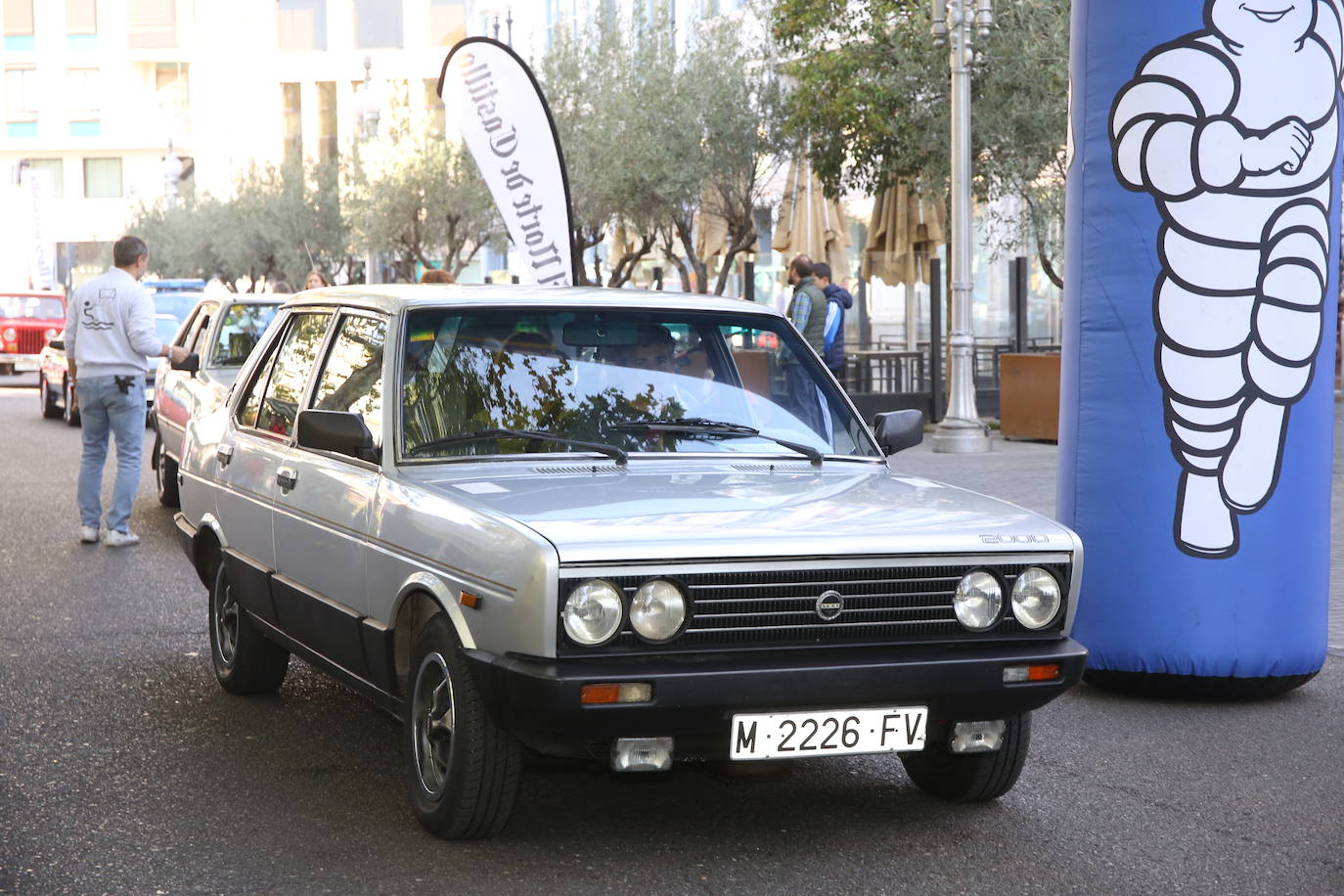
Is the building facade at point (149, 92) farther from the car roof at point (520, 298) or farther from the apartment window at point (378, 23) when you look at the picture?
the car roof at point (520, 298)

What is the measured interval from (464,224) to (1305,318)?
122 ft

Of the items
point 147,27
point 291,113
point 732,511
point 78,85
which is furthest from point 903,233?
point 78,85

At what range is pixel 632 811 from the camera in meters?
5.36

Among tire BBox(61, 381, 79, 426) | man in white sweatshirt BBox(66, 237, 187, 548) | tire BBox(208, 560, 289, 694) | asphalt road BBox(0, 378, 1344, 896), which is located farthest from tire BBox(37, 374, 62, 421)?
tire BBox(208, 560, 289, 694)

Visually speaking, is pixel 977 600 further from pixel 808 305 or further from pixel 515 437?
pixel 808 305

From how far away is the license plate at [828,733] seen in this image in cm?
464

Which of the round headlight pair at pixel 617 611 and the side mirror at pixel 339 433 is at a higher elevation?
the side mirror at pixel 339 433

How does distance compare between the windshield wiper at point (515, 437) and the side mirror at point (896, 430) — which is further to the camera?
the side mirror at point (896, 430)

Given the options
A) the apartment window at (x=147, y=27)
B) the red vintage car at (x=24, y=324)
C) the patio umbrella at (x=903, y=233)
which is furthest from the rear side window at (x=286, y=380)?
the apartment window at (x=147, y=27)

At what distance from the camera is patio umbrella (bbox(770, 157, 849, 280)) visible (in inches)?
995

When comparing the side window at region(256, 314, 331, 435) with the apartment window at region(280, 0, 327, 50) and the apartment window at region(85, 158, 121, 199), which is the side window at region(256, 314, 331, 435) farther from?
the apartment window at region(85, 158, 121, 199)

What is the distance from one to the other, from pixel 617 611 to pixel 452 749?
0.64 metres

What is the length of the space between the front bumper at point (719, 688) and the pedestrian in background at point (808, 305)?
11.3 meters

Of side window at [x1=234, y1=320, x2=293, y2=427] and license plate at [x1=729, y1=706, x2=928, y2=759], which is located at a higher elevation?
side window at [x1=234, y1=320, x2=293, y2=427]
